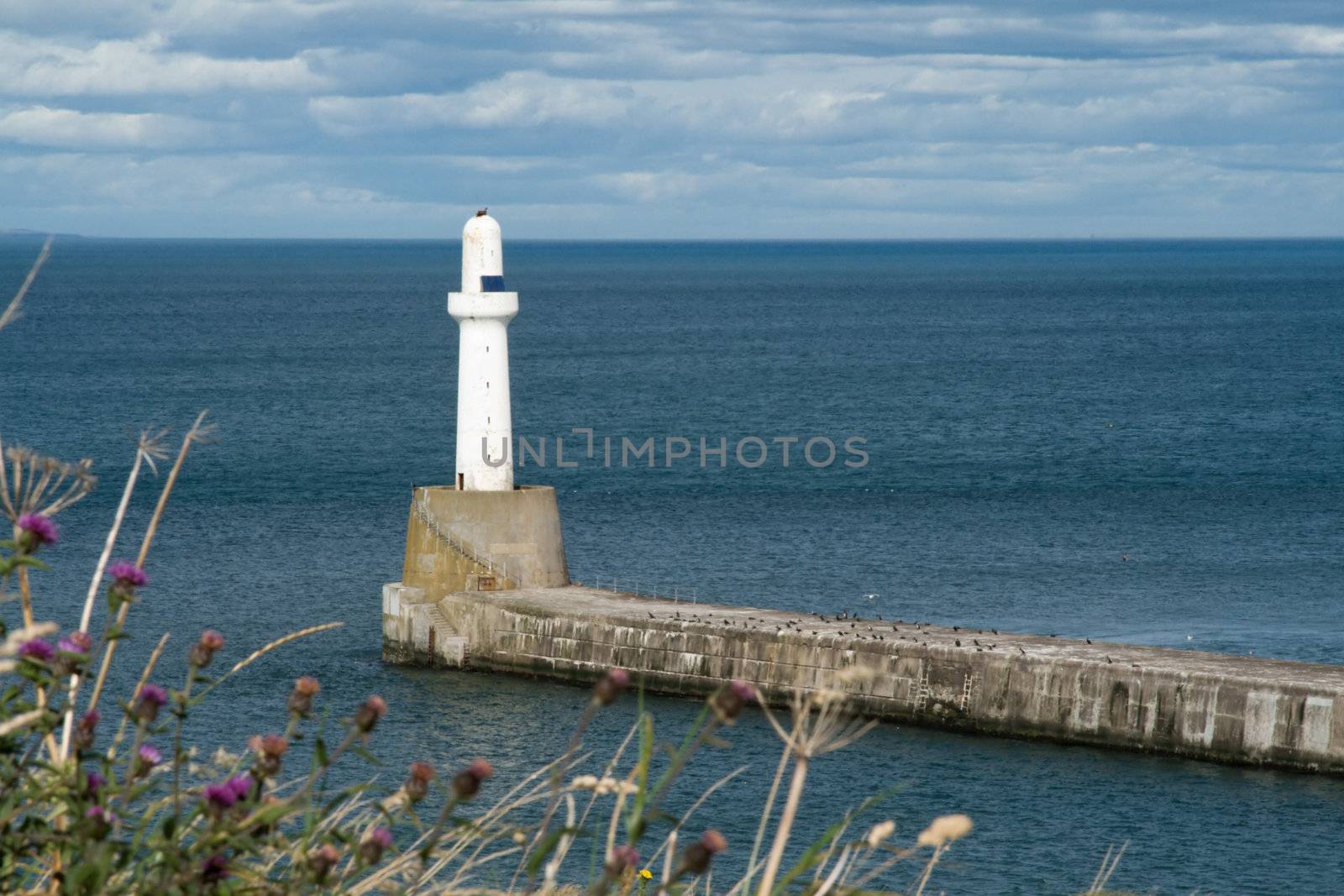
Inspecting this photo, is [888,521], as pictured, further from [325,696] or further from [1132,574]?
[325,696]

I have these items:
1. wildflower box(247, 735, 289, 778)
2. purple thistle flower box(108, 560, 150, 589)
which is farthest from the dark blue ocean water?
purple thistle flower box(108, 560, 150, 589)

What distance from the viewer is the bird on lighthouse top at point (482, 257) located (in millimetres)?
37750

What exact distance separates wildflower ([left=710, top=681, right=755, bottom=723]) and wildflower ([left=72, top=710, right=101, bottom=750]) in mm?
1647

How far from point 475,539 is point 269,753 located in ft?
111

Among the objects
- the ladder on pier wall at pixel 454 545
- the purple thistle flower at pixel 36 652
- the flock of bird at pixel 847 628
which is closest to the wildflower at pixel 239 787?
the purple thistle flower at pixel 36 652

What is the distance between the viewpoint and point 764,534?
52531 millimetres

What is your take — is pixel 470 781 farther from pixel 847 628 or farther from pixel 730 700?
pixel 847 628

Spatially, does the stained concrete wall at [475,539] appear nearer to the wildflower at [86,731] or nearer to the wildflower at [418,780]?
the wildflower at [86,731]

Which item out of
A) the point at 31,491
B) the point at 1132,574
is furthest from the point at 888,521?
the point at 31,491

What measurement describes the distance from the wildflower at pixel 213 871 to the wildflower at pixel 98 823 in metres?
0.23

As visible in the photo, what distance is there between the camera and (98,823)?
4.12 metres

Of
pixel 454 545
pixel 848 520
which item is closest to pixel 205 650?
pixel 454 545

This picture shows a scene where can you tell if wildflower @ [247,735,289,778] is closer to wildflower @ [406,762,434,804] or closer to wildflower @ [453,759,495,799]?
wildflower @ [406,762,434,804]

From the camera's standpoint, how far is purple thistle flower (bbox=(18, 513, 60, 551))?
4.31m
